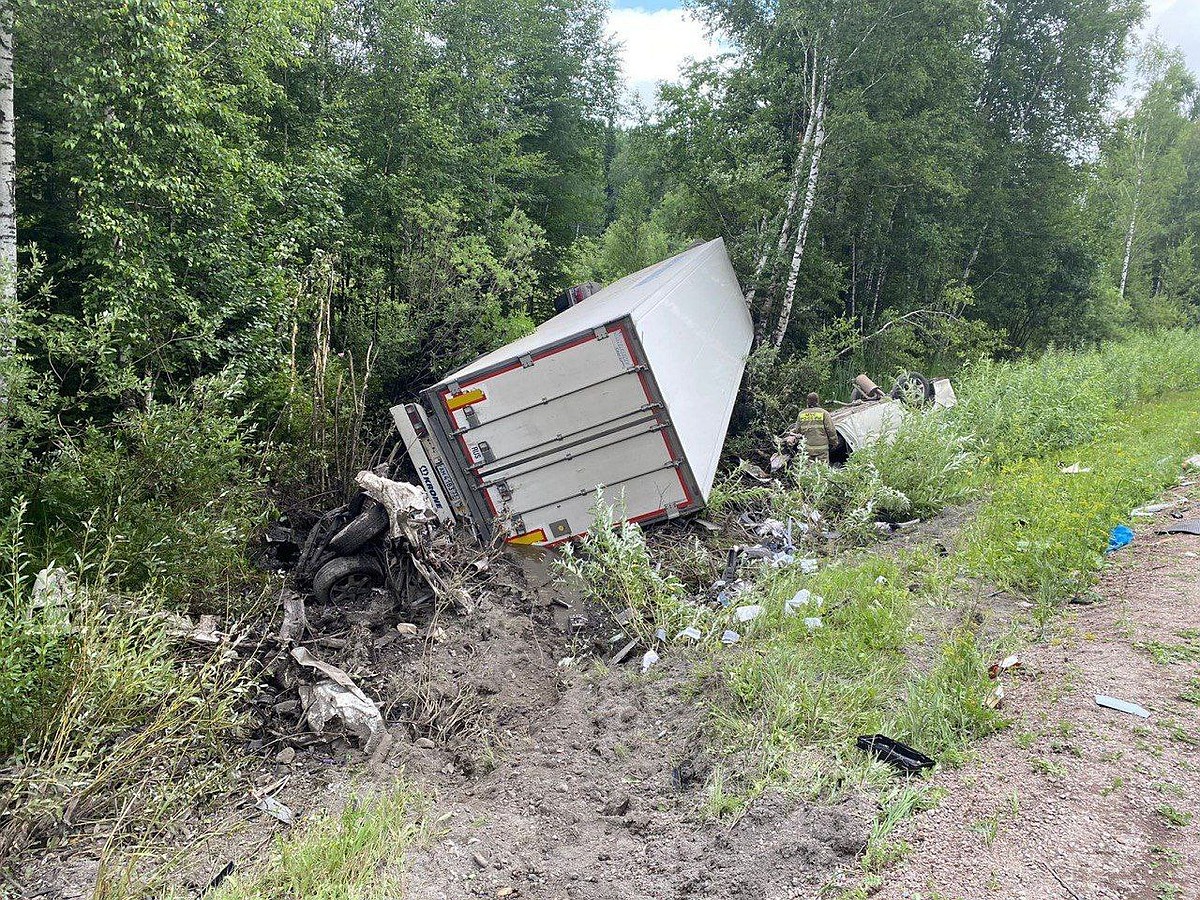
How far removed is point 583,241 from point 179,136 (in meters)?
13.4

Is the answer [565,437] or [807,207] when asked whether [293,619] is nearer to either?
[565,437]

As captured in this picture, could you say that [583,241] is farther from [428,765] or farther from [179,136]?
[428,765]

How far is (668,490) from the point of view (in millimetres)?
6965

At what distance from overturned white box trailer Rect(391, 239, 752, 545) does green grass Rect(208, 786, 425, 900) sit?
3607 millimetres

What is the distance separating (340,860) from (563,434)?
4.29 meters

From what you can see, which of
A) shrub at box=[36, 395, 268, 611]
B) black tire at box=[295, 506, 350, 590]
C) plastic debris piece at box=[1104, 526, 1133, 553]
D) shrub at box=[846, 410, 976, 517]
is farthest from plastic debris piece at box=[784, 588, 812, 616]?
shrub at box=[36, 395, 268, 611]

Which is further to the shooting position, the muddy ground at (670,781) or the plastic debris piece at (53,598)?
the plastic debris piece at (53,598)

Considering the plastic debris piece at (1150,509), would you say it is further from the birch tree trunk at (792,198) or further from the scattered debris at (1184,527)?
the birch tree trunk at (792,198)

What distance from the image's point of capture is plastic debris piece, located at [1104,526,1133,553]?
5.93m

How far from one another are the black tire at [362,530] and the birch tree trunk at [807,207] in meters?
9.72

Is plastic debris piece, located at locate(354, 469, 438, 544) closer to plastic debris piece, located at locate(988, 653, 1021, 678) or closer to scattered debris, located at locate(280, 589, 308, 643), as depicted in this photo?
scattered debris, located at locate(280, 589, 308, 643)

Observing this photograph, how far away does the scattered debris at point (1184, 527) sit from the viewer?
595 centimetres

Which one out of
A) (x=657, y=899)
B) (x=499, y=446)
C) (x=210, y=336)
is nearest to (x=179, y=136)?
(x=210, y=336)

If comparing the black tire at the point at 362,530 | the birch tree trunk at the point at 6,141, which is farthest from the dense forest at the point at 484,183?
the black tire at the point at 362,530
